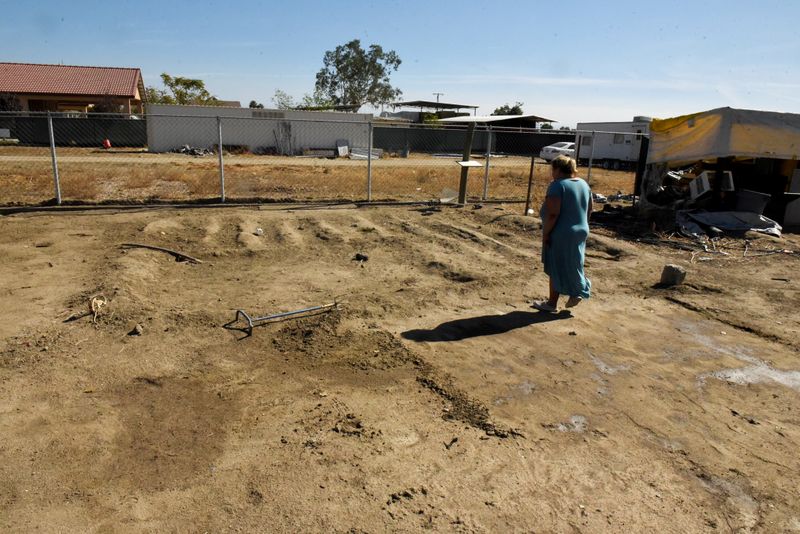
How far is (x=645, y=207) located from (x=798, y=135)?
10.1 feet

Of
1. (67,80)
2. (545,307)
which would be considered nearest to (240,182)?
(545,307)

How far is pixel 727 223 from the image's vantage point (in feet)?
35.4

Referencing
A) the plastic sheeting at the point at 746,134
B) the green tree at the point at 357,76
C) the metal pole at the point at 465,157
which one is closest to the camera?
the plastic sheeting at the point at 746,134

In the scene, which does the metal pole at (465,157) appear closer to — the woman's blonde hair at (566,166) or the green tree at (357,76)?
the woman's blonde hair at (566,166)

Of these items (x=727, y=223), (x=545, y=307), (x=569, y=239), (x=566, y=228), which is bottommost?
(x=545, y=307)

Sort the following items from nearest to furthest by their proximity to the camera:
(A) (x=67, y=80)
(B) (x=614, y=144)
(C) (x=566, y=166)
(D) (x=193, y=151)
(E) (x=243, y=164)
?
(C) (x=566, y=166), (E) (x=243, y=164), (D) (x=193, y=151), (B) (x=614, y=144), (A) (x=67, y=80)

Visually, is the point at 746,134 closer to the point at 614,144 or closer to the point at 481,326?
the point at 481,326

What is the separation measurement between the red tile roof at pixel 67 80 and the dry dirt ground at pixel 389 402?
33.5 metres

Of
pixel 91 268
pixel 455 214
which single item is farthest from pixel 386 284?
pixel 455 214

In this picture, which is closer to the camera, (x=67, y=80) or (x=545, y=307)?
(x=545, y=307)

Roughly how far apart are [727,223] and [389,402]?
31.3 feet

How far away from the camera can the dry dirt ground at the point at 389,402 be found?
112 inches

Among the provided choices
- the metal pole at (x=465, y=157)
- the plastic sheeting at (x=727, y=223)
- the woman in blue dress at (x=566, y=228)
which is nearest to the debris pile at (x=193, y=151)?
the metal pole at (x=465, y=157)

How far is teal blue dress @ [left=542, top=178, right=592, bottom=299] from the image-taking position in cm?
531
